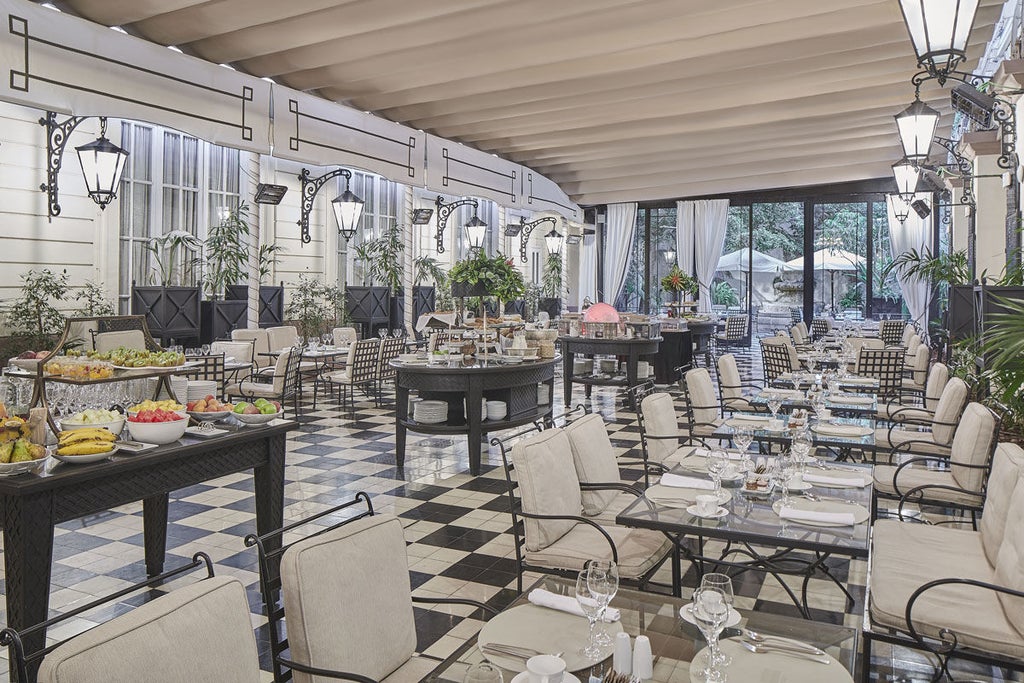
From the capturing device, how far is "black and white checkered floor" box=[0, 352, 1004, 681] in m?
3.63

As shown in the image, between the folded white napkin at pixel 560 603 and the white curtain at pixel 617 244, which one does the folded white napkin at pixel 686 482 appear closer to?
the folded white napkin at pixel 560 603

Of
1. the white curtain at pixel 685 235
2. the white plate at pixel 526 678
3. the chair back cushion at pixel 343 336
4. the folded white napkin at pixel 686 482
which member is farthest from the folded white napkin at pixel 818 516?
the white curtain at pixel 685 235

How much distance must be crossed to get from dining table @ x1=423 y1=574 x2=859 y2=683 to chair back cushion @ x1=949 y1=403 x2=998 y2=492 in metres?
2.50

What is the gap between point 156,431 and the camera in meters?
3.16

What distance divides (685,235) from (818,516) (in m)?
17.0

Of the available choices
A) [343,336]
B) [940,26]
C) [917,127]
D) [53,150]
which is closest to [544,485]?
[940,26]

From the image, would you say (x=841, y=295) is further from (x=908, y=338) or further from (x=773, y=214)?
(x=908, y=338)

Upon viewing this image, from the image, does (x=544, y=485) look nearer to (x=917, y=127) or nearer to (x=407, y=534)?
(x=407, y=534)

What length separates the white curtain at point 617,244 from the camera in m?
20.0

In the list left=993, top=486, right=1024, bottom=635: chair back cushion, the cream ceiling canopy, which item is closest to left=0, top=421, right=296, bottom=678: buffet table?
left=993, top=486, right=1024, bottom=635: chair back cushion

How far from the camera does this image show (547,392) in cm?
738

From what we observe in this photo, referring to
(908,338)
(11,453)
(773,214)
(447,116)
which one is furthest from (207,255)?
(773,214)

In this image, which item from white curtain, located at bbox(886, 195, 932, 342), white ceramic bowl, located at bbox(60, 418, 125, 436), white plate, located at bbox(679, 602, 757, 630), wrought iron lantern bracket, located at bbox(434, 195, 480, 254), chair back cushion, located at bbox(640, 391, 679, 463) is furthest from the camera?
white curtain, located at bbox(886, 195, 932, 342)

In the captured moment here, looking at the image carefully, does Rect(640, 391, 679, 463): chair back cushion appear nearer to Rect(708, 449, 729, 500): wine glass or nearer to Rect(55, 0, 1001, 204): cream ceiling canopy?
Rect(708, 449, 729, 500): wine glass
